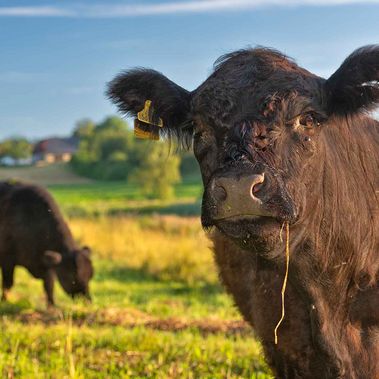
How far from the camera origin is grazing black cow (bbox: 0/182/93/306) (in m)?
13.3

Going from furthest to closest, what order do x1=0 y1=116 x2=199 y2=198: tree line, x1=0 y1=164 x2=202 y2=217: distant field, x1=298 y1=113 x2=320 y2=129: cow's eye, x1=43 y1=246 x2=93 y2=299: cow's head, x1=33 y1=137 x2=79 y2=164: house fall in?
x1=33 y1=137 x2=79 y2=164: house < x1=0 y1=116 x2=199 y2=198: tree line < x1=0 y1=164 x2=202 y2=217: distant field < x1=43 y1=246 x2=93 y2=299: cow's head < x1=298 y1=113 x2=320 y2=129: cow's eye

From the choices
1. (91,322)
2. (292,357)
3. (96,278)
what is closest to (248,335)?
(91,322)

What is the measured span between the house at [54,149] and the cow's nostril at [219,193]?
129 meters

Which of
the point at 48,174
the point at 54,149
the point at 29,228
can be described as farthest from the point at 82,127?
the point at 29,228

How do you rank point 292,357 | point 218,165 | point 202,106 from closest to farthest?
point 218,165 < point 202,106 < point 292,357

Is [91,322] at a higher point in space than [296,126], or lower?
lower

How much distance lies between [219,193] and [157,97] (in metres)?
1.46

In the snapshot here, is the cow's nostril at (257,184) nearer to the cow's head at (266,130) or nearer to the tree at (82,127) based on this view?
the cow's head at (266,130)

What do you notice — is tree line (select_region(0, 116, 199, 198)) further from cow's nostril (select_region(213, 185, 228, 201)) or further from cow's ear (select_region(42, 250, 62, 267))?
cow's nostril (select_region(213, 185, 228, 201))

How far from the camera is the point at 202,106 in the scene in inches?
155

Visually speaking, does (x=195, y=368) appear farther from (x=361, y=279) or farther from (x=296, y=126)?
(x=296, y=126)

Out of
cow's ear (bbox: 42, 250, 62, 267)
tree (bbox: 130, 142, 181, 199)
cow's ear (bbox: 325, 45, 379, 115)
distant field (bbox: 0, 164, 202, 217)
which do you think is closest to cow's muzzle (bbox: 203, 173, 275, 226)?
cow's ear (bbox: 325, 45, 379, 115)

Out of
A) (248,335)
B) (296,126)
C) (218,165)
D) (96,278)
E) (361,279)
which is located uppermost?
(296,126)

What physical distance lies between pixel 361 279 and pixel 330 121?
100cm
